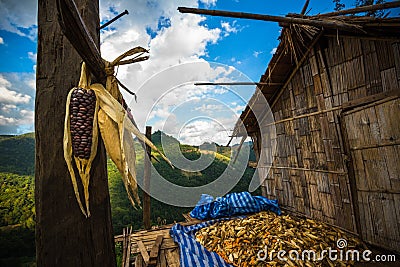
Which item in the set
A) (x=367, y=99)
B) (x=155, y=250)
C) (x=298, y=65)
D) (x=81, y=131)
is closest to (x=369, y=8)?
(x=367, y=99)

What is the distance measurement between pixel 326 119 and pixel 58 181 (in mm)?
4212

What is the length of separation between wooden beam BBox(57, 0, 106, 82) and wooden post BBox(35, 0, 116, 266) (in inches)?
5.3

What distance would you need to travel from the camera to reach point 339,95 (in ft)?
12.1

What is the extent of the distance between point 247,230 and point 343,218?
5.38 feet

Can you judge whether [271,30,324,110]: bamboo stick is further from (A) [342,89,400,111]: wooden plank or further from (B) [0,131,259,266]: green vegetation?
(B) [0,131,259,266]: green vegetation

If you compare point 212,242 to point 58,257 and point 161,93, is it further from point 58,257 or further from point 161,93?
point 58,257

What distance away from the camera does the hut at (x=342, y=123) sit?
289 centimetres

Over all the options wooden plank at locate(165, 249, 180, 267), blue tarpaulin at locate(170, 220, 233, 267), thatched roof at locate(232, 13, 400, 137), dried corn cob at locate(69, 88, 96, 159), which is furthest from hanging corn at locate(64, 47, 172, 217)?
thatched roof at locate(232, 13, 400, 137)

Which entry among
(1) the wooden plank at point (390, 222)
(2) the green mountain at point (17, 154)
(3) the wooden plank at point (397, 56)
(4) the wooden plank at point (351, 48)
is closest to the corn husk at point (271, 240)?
(1) the wooden plank at point (390, 222)

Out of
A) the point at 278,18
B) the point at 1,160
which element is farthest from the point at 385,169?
the point at 1,160

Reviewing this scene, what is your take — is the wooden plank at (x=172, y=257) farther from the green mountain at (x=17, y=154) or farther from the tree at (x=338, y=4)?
the tree at (x=338, y=4)

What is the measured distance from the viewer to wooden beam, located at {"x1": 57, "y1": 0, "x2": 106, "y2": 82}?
2.04 ft

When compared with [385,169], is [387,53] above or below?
above

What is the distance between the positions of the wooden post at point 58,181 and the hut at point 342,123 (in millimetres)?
2902
